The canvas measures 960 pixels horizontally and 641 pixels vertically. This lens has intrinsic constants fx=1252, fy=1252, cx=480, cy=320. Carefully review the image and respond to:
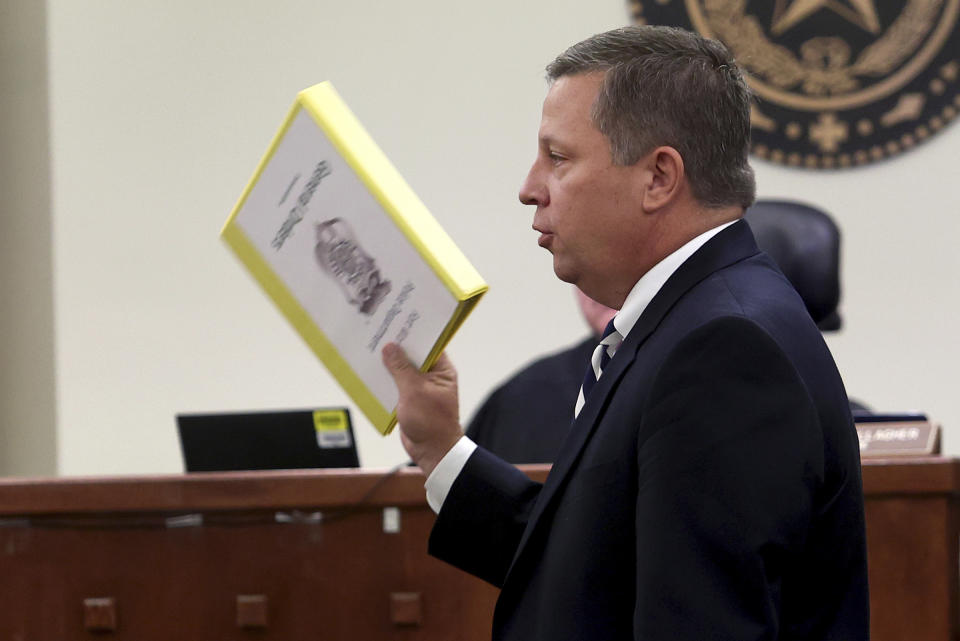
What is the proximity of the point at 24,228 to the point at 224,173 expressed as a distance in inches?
28.2

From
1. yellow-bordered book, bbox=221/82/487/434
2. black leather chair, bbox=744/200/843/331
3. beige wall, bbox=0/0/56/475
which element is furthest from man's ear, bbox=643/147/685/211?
beige wall, bbox=0/0/56/475

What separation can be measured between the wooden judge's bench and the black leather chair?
3.10 ft

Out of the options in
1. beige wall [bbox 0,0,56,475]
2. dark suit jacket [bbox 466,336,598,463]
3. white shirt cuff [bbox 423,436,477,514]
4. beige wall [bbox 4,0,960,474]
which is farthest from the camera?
beige wall [bbox 0,0,56,475]

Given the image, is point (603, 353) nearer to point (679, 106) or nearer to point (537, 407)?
point (679, 106)

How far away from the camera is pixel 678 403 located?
1.07m

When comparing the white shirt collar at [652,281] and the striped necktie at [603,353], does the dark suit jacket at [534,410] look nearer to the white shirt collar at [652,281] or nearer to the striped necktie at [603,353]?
the striped necktie at [603,353]

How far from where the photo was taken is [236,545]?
2.02 m

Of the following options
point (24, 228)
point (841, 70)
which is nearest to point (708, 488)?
point (841, 70)

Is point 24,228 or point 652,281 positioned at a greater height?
point 652,281

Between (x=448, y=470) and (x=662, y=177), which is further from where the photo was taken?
(x=448, y=470)

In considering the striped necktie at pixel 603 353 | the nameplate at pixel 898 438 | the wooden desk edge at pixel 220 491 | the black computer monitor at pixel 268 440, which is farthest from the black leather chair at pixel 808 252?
the striped necktie at pixel 603 353

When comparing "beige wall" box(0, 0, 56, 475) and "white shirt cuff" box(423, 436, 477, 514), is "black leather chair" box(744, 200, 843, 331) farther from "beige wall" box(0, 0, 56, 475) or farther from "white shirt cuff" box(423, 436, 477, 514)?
"beige wall" box(0, 0, 56, 475)

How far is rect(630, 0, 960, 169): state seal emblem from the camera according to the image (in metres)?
3.90

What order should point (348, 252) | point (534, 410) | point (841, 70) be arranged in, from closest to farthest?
point (348, 252), point (534, 410), point (841, 70)
